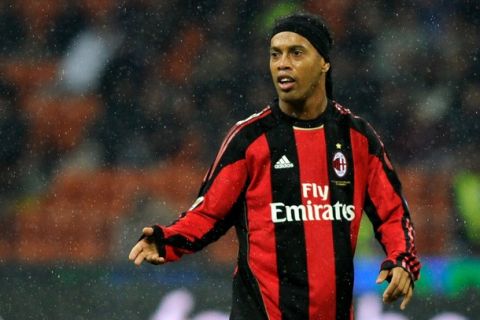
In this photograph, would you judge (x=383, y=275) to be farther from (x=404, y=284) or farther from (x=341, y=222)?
(x=341, y=222)

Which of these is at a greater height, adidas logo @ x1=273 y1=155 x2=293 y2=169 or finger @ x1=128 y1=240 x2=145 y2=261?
adidas logo @ x1=273 y1=155 x2=293 y2=169

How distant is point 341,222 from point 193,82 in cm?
478

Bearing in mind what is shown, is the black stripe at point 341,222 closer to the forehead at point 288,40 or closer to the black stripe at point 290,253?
the black stripe at point 290,253

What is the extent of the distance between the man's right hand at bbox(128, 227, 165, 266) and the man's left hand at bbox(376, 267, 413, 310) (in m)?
0.75

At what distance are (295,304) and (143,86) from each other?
4766 millimetres

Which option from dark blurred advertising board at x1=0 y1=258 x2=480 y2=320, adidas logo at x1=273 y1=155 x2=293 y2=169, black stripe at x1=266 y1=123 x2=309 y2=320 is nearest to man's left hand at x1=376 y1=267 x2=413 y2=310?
black stripe at x1=266 y1=123 x2=309 y2=320

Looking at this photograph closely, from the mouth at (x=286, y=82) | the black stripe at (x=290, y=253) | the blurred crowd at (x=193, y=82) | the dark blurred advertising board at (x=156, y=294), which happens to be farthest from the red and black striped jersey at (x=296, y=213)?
the blurred crowd at (x=193, y=82)

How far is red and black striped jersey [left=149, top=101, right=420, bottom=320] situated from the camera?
14.4ft

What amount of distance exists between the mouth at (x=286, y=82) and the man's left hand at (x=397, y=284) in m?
0.73

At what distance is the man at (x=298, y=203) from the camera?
4371 mm

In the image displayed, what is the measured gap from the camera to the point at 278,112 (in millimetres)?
4547

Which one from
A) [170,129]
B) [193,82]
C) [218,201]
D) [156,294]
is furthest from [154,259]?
[193,82]

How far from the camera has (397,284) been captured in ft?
14.0

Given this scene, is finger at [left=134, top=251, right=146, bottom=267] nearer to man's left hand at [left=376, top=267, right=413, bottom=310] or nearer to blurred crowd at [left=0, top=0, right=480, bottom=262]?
man's left hand at [left=376, top=267, right=413, bottom=310]
